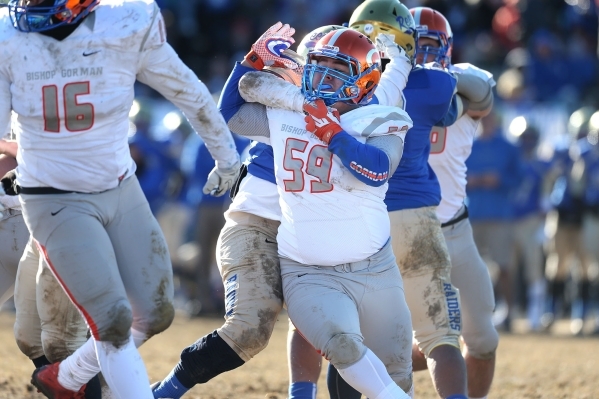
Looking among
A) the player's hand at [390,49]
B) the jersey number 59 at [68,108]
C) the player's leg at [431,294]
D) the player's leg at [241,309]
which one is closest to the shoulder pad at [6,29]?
the jersey number 59 at [68,108]

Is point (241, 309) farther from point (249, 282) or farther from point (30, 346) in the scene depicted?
point (30, 346)

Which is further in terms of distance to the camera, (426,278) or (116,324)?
(426,278)

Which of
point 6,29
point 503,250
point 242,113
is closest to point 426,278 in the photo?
point 242,113

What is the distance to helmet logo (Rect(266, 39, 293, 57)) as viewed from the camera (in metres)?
4.80

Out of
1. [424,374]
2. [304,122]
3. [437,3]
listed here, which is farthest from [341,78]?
[437,3]

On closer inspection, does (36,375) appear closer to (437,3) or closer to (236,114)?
(236,114)

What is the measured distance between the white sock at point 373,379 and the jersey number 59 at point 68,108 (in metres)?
1.50

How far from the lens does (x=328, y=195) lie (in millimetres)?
4445

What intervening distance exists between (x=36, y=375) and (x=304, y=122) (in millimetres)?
1656

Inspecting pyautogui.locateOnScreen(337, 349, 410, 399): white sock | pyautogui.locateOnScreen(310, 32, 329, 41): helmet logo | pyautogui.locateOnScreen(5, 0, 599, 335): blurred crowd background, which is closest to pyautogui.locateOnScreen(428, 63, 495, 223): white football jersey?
pyautogui.locateOnScreen(310, 32, 329, 41): helmet logo

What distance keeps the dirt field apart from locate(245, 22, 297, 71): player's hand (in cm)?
212

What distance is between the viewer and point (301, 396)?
16.2ft

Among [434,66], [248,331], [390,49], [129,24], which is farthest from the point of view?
[434,66]

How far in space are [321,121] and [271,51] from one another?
1.95ft
